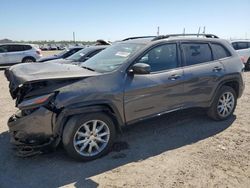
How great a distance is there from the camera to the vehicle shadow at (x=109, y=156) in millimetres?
3513

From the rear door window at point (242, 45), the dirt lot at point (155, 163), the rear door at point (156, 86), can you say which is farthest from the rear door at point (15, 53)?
the rear door at point (156, 86)

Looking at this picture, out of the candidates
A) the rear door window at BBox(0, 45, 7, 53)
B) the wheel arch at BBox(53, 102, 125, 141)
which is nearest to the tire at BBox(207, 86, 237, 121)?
the wheel arch at BBox(53, 102, 125, 141)

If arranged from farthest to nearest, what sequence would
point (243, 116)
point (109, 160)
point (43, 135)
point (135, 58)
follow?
point (243, 116) < point (135, 58) < point (109, 160) < point (43, 135)

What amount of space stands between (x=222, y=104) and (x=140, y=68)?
234 cm

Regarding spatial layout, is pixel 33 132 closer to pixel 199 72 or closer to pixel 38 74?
pixel 38 74

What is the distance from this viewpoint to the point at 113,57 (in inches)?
184

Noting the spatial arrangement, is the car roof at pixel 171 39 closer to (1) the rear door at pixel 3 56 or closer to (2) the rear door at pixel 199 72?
(2) the rear door at pixel 199 72

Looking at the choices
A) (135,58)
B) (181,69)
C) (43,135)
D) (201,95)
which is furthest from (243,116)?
(43,135)

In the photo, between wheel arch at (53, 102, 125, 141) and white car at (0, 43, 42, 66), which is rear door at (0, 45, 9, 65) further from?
wheel arch at (53, 102, 125, 141)

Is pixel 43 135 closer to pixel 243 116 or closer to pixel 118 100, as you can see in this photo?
pixel 118 100

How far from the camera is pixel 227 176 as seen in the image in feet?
11.5

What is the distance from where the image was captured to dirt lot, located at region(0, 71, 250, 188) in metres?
3.42

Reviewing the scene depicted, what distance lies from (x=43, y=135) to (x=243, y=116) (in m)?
4.27

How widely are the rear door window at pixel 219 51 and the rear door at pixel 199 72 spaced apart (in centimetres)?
9
